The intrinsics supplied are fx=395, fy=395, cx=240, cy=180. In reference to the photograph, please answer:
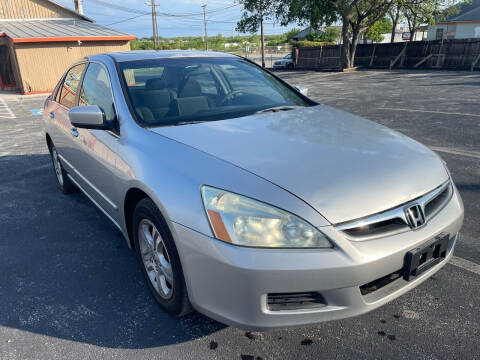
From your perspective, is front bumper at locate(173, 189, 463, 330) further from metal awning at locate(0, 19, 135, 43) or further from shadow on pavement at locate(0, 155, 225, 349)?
metal awning at locate(0, 19, 135, 43)

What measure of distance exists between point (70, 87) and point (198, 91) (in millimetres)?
1706

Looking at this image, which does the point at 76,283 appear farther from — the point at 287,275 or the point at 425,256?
the point at 425,256

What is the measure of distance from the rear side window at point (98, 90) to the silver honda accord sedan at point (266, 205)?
4 cm

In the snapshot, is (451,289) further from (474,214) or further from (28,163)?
(28,163)

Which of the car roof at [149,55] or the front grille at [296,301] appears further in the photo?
the car roof at [149,55]

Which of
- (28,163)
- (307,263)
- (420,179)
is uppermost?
(420,179)

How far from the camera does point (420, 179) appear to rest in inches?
87.1

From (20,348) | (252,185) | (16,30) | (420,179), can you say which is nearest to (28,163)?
(20,348)

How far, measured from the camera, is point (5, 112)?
45.5 ft

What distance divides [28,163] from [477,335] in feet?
21.3

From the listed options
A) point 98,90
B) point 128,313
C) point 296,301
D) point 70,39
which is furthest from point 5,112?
point 296,301

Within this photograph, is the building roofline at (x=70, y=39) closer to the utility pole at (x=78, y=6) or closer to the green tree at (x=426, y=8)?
the utility pole at (x=78, y=6)

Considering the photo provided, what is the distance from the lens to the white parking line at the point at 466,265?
9.42 feet

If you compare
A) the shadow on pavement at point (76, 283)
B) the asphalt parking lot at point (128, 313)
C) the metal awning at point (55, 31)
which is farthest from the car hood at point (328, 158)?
the metal awning at point (55, 31)
